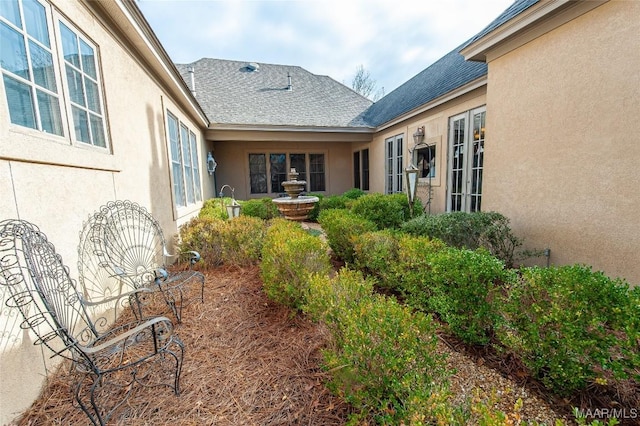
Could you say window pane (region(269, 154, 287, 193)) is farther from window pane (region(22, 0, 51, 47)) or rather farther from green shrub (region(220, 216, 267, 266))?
window pane (region(22, 0, 51, 47))

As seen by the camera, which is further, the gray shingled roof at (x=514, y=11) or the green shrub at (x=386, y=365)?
the gray shingled roof at (x=514, y=11)

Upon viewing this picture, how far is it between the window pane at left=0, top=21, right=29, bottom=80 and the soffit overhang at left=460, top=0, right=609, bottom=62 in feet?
19.5

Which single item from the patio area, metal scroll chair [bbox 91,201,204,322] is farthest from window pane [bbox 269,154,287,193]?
the patio area

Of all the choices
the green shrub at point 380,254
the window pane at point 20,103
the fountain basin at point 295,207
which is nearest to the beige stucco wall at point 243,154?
the fountain basin at point 295,207

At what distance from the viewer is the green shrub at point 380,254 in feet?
11.1

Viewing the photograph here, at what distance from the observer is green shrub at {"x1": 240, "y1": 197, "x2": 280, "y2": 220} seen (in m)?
8.66

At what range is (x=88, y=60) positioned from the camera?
2959mm

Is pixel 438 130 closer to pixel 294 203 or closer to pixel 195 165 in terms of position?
pixel 294 203

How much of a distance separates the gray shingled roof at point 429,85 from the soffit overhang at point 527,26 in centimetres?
79

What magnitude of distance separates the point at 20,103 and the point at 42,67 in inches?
20.8

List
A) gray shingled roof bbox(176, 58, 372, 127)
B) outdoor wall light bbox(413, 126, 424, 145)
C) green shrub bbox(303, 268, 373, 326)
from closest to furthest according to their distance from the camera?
green shrub bbox(303, 268, 373, 326) < outdoor wall light bbox(413, 126, 424, 145) < gray shingled roof bbox(176, 58, 372, 127)

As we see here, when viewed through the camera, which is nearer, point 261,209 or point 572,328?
point 572,328

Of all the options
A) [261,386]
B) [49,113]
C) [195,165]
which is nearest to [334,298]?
[261,386]

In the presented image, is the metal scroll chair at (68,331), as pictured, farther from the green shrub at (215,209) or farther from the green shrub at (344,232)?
→ the green shrub at (215,209)
